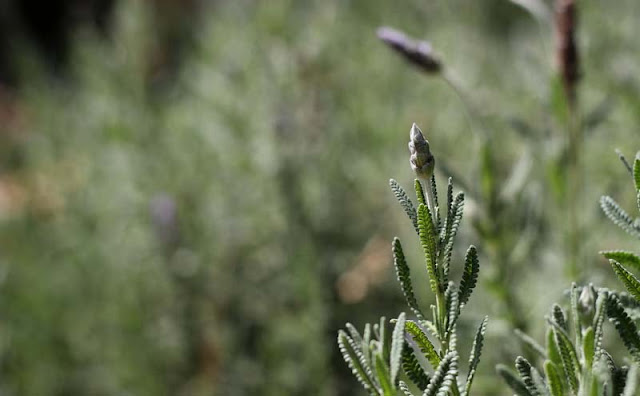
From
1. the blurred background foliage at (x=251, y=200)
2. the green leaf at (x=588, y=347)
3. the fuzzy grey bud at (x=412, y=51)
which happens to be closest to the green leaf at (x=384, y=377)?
the green leaf at (x=588, y=347)

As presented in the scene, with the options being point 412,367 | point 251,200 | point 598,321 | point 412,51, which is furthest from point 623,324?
point 251,200

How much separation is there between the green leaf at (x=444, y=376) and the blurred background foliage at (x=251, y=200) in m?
0.86

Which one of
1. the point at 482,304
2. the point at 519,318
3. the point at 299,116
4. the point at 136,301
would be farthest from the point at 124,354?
the point at 519,318

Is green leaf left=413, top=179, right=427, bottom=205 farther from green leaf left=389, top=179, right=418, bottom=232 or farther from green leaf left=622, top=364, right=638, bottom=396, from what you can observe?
green leaf left=622, top=364, right=638, bottom=396

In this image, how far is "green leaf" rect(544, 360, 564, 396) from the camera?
0.44 metres

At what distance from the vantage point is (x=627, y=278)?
453 millimetres

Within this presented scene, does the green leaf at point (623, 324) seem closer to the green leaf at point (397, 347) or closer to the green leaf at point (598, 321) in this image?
the green leaf at point (598, 321)

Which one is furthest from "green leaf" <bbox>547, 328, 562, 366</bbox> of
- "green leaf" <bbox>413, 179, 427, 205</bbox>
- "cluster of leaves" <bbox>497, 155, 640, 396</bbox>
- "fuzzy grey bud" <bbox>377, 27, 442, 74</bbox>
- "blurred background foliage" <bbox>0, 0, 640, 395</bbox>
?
"blurred background foliage" <bbox>0, 0, 640, 395</bbox>

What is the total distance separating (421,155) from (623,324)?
15cm

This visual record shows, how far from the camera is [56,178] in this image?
7.27 feet

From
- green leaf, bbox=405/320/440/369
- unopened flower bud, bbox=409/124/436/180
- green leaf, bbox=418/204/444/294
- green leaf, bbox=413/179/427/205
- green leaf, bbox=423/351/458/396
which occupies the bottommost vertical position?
green leaf, bbox=423/351/458/396

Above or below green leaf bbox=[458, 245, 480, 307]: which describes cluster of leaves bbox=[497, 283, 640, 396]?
below

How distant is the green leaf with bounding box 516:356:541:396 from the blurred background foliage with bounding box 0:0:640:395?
813 mm

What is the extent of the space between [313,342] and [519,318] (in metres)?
0.54
